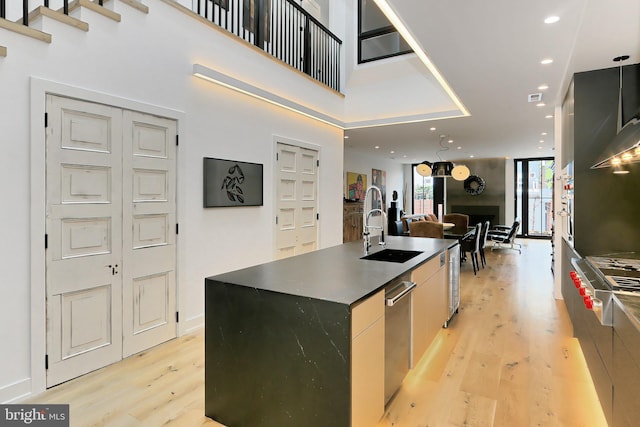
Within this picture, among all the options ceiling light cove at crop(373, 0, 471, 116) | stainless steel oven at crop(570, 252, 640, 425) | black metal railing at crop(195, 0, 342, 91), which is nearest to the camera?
stainless steel oven at crop(570, 252, 640, 425)

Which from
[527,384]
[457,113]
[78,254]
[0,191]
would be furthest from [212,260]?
[457,113]

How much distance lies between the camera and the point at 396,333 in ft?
7.64

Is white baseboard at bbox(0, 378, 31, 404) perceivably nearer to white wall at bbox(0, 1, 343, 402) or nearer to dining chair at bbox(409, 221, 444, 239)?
white wall at bbox(0, 1, 343, 402)

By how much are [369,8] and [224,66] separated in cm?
430

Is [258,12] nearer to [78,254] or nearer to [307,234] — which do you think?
[307,234]

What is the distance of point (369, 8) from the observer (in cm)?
689

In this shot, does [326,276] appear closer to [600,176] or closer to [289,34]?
[600,176]

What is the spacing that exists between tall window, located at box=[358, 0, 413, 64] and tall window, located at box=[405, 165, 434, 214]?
23.1 ft

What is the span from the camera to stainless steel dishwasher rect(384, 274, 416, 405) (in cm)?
216

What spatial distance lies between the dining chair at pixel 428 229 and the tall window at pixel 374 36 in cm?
297

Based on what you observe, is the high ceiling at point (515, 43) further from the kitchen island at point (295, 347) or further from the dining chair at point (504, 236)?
the dining chair at point (504, 236)

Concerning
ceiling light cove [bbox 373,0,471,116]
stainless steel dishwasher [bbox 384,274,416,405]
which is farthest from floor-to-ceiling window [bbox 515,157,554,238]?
stainless steel dishwasher [bbox 384,274,416,405]

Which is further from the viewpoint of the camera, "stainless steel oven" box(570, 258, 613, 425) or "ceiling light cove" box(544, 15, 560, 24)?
"ceiling light cove" box(544, 15, 560, 24)

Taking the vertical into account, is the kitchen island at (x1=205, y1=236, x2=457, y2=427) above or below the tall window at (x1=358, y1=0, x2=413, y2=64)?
below
